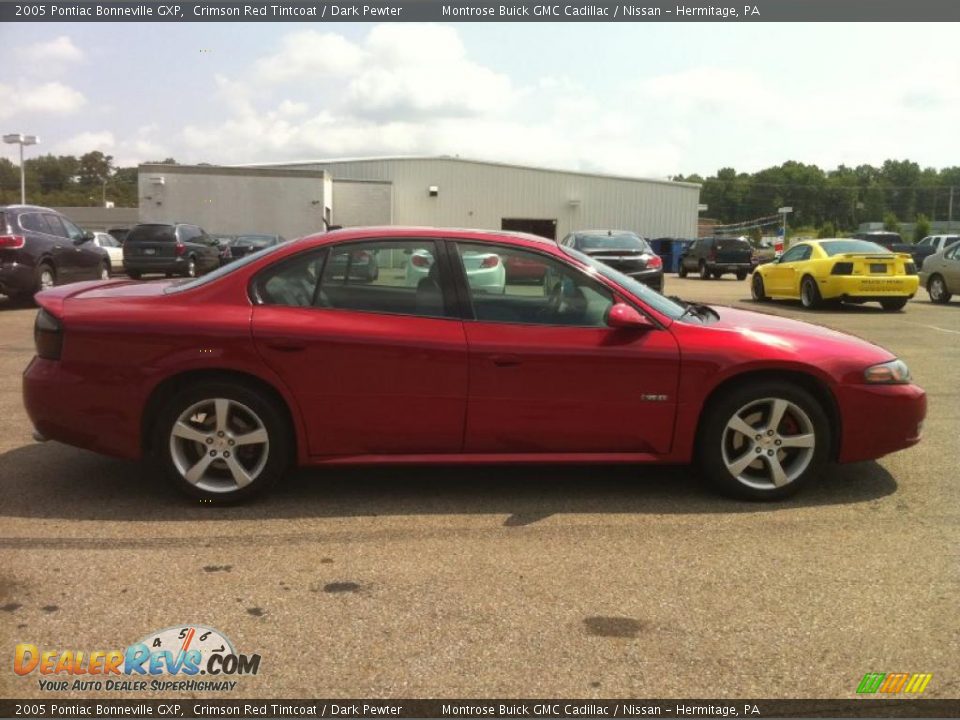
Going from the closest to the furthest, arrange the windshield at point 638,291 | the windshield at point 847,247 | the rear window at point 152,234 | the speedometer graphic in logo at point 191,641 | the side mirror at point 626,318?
the speedometer graphic in logo at point 191,641
the side mirror at point 626,318
the windshield at point 638,291
the windshield at point 847,247
the rear window at point 152,234

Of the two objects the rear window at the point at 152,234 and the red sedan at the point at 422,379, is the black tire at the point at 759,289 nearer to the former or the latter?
the red sedan at the point at 422,379

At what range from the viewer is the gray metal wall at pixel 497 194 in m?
43.3

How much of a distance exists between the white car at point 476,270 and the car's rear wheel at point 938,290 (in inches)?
603

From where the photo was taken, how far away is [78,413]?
424 cm

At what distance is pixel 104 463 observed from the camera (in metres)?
5.01

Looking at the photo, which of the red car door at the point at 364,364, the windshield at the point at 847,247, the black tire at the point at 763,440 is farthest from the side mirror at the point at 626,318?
the windshield at the point at 847,247

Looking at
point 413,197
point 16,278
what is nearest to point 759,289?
point 16,278

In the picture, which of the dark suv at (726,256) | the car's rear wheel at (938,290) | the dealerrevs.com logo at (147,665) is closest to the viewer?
the dealerrevs.com logo at (147,665)

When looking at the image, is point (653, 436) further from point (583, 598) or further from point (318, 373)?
point (318, 373)

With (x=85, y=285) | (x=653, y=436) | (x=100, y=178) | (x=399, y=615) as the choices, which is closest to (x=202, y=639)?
(x=399, y=615)

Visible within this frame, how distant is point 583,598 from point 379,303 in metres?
1.90

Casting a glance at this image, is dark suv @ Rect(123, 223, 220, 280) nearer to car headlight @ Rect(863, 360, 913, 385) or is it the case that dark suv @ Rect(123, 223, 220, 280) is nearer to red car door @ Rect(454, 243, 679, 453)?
red car door @ Rect(454, 243, 679, 453)

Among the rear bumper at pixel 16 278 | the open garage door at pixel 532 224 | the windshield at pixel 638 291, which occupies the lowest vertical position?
the rear bumper at pixel 16 278

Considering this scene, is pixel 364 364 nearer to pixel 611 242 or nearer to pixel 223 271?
pixel 223 271
